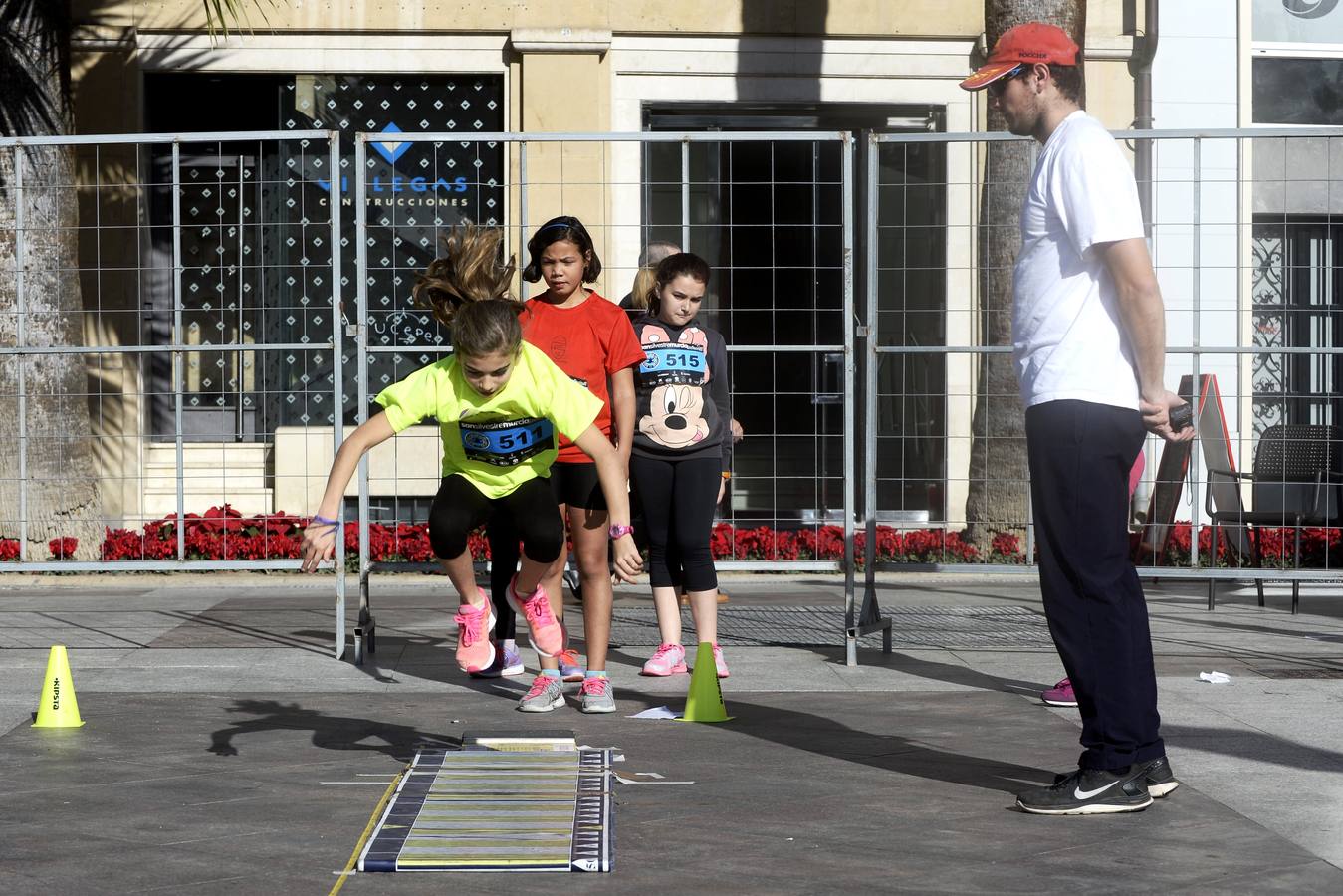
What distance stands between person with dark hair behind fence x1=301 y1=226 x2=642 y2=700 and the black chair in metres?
4.36

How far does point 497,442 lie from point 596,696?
103 centimetres

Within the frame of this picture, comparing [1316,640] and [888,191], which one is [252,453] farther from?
[1316,640]

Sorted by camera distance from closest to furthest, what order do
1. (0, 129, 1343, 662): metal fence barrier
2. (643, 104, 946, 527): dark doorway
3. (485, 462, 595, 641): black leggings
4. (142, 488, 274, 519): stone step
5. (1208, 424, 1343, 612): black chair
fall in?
(485, 462, 595, 641): black leggings
(1208, 424, 1343, 612): black chair
(0, 129, 1343, 662): metal fence barrier
(643, 104, 946, 527): dark doorway
(142, 488, 274, 519): stone step

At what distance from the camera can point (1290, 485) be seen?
9359 mm

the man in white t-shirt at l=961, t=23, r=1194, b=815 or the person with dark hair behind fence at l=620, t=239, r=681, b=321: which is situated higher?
the person with dark hair behind fence at l=620, t=239, r=681, b=321

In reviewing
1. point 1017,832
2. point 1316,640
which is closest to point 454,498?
point 1017,832

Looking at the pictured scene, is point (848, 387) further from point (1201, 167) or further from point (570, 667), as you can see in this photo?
point (1201, 167)

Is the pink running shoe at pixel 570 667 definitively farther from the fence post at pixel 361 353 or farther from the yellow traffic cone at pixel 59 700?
the yellow traffic cone at pixel 59 700

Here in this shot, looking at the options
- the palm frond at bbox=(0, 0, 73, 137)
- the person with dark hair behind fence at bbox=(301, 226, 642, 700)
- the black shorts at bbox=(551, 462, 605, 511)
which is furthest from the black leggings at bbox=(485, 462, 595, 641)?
the palm frond at bbox=(0, 0, 73, 137)

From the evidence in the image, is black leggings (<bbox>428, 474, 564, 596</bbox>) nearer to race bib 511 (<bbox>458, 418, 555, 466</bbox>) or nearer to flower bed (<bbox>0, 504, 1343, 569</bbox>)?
race bib 511 (<bbox>458, 418, 555, 466</bbox>)

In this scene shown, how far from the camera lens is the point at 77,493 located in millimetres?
11883

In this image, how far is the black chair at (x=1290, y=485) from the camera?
30.0 ft

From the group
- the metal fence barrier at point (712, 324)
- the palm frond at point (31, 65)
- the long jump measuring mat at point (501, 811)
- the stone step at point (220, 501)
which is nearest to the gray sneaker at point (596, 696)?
the long jump measuring mat at point (501, 811)

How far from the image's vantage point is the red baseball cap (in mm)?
4973
